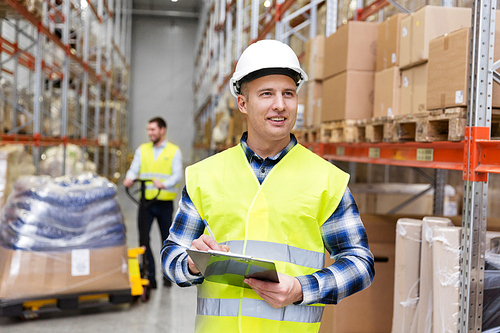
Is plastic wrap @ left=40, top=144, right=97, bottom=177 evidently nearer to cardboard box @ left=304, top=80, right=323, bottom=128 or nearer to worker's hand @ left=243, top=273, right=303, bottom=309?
cardboard box @ left=304, top=80, right=323, bottom=128

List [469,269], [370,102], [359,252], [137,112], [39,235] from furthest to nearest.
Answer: [137,112] < [39,235] < [370,102] < [469,269] < [359,252]

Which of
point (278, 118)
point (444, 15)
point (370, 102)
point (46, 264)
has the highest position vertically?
point (444, 15)

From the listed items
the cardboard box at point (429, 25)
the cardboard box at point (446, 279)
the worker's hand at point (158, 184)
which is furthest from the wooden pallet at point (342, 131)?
the worker's hand at point (158, 184)

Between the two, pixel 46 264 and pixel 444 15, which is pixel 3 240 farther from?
pixel 444 15

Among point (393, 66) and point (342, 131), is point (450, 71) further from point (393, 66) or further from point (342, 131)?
point (342, 131)

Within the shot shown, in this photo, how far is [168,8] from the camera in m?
25.5

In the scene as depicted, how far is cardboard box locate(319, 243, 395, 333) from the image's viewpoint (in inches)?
134

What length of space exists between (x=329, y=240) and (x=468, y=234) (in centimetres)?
105

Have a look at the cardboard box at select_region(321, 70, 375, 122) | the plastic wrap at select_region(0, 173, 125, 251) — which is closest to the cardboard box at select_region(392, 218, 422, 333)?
the cardboard box at select_region(321, 70, 375, 122)

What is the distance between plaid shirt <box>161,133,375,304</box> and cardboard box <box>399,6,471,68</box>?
200cm

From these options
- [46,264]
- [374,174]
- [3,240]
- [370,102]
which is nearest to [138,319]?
[46,264]

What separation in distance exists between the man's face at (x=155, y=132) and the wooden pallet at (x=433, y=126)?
3503 mm

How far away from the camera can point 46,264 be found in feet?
15.0

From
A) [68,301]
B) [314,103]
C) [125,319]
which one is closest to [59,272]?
[68,301]
